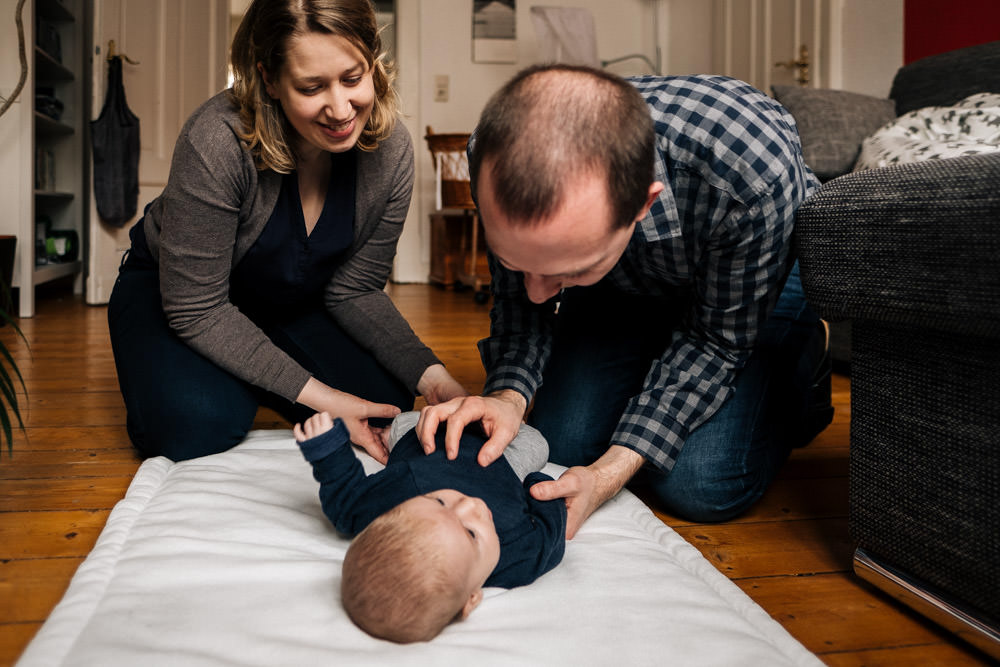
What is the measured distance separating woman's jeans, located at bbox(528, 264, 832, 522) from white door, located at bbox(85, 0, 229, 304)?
2.94m

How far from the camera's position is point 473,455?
977 mm

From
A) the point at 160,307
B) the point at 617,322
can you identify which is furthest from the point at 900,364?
the point at 160,307

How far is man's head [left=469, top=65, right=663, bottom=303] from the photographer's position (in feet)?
2.43

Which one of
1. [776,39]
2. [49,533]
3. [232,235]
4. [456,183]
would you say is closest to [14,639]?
[49,533]

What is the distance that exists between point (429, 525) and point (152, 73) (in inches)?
150

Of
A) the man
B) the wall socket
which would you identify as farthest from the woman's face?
the wall socket

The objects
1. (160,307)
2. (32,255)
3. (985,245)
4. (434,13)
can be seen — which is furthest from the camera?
(434,13)

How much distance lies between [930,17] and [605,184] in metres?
2.64

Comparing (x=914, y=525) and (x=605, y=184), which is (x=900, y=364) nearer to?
(x=914, y=525)

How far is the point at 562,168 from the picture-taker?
738mm

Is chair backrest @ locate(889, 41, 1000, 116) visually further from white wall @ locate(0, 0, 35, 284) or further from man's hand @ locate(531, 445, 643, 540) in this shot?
white wall @ locate(0, 0, 35, 284)

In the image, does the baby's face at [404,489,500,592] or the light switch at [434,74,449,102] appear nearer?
the baby's face at [404,489,500,592]

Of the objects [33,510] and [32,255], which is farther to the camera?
[32,255]

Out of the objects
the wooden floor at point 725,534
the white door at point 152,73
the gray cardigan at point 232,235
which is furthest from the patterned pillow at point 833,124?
the white door at point 152,73
